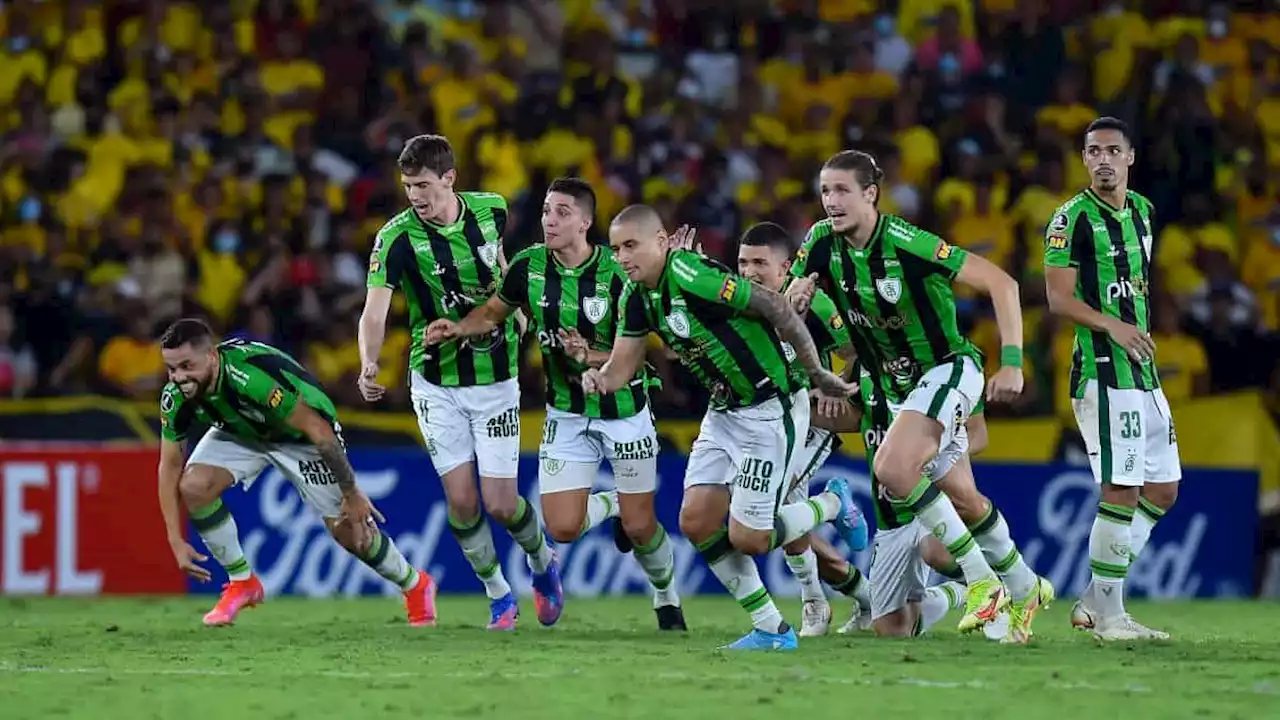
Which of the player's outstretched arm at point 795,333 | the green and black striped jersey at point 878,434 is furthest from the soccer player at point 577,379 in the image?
the player's outstretched arm at point 795,333

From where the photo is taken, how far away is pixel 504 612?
11.8m

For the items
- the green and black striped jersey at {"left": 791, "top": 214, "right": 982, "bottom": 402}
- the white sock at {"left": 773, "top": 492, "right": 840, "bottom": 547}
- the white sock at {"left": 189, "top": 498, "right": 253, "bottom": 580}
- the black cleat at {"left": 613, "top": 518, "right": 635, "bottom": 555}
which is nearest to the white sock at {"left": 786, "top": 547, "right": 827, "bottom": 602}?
the white sock at {"left": 773, "top": 492, "right": 840, "bottom": 547}

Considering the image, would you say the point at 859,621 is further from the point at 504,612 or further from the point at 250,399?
the point at 250,399

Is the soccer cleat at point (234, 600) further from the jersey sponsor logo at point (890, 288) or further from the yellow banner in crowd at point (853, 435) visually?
the yellow banner in crowd at point (853, 435)

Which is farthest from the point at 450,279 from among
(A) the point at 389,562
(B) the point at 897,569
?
(B) the point at 897,569

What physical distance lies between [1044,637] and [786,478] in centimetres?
160

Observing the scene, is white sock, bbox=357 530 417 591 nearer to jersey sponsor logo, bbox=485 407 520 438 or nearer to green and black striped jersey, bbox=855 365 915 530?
jersey sponsor logo, bbox=485 407 520 438

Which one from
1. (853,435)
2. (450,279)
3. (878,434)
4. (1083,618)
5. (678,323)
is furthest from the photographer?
(853,435)

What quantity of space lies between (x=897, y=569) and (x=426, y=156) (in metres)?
3.24

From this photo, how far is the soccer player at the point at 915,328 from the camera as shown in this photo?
10164 mm

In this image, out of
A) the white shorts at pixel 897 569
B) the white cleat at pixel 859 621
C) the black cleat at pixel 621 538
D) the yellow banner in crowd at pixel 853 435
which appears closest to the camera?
the white shorts at pixel 897 569

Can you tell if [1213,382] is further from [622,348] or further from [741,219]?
[622,348]

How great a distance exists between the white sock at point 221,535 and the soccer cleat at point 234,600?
4cm

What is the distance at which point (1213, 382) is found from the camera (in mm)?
17609
